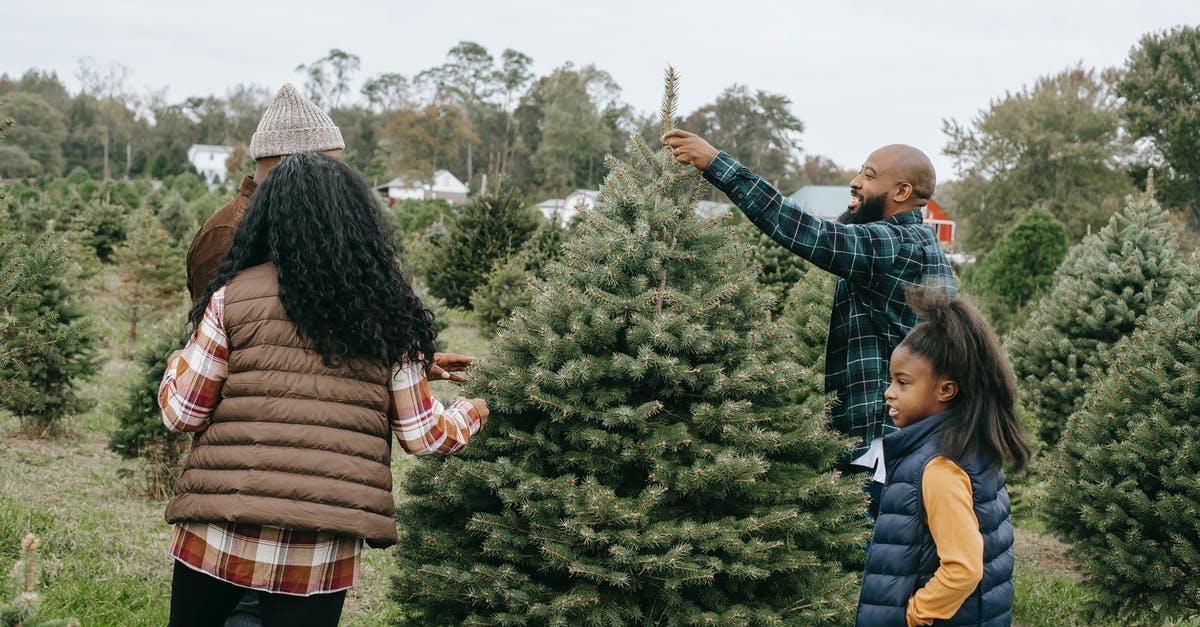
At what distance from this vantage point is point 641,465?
9.96 ft

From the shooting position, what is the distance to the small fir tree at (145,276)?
13.0 metres

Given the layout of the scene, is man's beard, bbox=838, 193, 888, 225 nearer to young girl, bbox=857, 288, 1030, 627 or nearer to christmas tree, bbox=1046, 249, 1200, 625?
young girl, bbox=857, 288, 1030, 627

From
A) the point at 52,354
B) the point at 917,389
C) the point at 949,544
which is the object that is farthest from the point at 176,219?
the point at 949,544

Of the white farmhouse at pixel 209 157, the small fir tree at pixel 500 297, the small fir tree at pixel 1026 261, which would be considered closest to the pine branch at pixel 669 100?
the small fir tree at pixel 500 297

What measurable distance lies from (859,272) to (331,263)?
189 centimetres

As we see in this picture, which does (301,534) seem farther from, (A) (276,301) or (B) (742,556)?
(B) (742,556)

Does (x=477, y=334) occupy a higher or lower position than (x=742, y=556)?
lower

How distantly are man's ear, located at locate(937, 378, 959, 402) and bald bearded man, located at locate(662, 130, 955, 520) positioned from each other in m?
0.65

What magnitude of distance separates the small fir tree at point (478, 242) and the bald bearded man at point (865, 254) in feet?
43.3

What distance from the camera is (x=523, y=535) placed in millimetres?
2975

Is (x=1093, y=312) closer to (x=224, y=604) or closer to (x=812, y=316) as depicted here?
(x=812, y=316)

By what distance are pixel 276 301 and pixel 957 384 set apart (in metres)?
1.97

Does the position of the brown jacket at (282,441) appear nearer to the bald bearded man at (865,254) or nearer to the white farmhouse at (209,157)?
the bald bearded man at (865,254)

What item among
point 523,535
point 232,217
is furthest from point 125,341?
point 523,535
